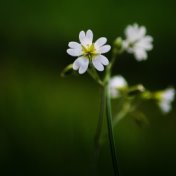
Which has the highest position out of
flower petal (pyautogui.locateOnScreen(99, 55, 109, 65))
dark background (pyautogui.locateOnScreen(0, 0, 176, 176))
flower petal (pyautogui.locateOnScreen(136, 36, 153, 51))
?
dark background (pyautogui.locateOnScreen(0, 0, 176, 176))

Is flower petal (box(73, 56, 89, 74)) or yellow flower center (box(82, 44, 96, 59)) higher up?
yellow flower center (box(82, 44, 96, 59))

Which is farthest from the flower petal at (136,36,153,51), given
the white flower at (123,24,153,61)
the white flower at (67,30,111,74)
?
the white flower at (67,30,111,74)

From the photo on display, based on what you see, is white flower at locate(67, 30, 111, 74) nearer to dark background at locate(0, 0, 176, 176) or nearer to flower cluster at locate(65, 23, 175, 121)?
flower cluster at locate(65, 23, 175, 121)

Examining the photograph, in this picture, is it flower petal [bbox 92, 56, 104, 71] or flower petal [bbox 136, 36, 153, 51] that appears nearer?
flower petal [bbox 92, 56, 104, 71]

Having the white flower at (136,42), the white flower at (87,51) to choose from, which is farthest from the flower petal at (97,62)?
the white flower at (136,42)

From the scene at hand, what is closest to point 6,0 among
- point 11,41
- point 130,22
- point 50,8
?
point 50,8

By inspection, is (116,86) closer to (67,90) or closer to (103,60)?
(103,60)
